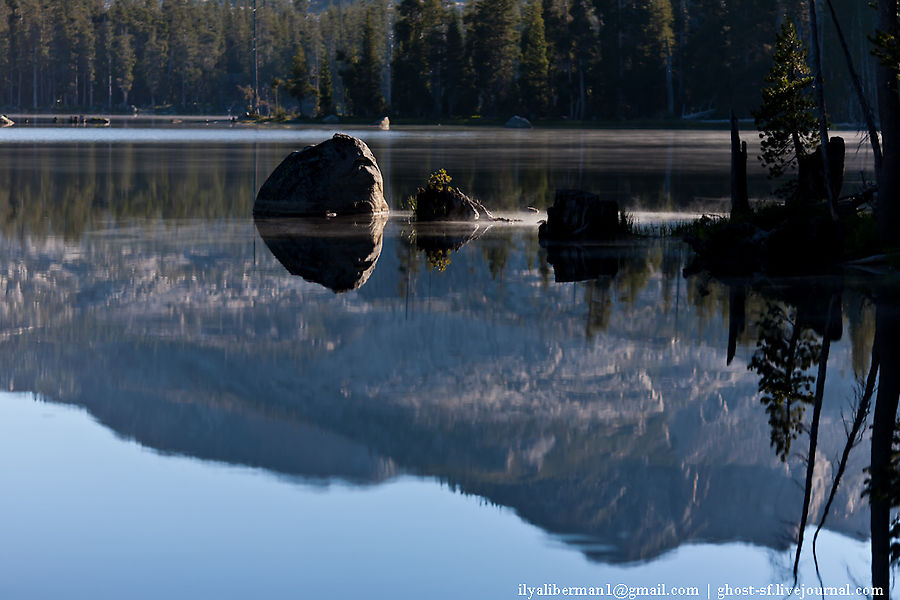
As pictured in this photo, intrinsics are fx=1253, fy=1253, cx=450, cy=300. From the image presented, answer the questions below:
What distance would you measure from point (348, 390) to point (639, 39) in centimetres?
12024

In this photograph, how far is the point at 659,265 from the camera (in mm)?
19359

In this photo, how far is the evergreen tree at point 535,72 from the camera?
126m

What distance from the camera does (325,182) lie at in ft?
90.2

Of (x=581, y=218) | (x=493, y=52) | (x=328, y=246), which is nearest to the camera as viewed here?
(x=328, y=246)

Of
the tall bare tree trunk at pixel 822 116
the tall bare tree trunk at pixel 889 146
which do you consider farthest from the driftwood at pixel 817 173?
the tall bare tree trunk at pixel 889 146

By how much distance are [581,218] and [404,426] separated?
1406 centimetres

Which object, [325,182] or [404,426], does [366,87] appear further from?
[404,426]

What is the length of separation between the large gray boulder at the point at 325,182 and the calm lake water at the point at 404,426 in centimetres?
657

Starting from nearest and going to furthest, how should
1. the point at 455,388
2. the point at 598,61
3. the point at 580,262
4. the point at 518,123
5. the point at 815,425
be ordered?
the point at 815,425 → the point at 455,388 → the point at 580,262 → the point at 518,123 → the point at 598,61

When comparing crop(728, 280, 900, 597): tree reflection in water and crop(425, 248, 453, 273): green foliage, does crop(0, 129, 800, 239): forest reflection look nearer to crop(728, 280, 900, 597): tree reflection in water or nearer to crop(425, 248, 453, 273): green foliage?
crop(425, 248, 453, 273): green foliage

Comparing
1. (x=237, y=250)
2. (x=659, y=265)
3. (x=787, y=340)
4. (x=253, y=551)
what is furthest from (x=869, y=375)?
(x=237, y=250)

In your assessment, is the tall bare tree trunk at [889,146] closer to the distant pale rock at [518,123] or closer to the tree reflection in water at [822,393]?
the tree reflection in water at [822,393]

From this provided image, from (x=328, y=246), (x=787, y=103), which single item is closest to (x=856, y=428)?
(x=328, y=246)

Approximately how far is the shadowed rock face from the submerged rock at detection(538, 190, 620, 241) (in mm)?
3320
